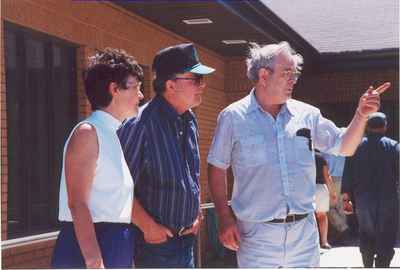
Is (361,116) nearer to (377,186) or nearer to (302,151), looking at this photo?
(302,151)

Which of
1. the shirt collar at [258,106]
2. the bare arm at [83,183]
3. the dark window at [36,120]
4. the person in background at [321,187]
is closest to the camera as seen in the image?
the bare arm at [83,183]

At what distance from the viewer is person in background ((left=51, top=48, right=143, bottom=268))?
2.70m

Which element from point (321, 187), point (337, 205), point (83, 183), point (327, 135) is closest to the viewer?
point (83, 183)

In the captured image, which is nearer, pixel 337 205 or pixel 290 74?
pixel 290 74

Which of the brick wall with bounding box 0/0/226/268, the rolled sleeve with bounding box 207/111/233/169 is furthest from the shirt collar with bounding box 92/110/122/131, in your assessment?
the brick wall with bounding box 0/0/226/268

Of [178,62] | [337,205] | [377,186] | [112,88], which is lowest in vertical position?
[337,205]

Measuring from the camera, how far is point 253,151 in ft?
11.3

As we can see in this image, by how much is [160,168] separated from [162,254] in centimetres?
36

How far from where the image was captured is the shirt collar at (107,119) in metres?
2.88

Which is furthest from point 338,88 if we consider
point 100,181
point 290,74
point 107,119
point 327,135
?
point 100,181

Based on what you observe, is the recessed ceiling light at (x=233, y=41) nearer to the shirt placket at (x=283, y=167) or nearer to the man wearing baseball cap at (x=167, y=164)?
the shirt placket at (x=283, y=167)

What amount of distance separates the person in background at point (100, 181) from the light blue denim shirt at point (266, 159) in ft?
2.16

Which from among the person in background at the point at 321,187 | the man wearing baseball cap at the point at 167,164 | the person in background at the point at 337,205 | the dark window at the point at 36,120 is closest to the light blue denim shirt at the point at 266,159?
the man wearing baseball cap at the point at 167,164

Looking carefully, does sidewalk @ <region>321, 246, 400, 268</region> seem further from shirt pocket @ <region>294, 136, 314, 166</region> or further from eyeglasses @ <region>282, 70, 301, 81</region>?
eyeglasses @ <region>282, 70, 301, 81</region>
